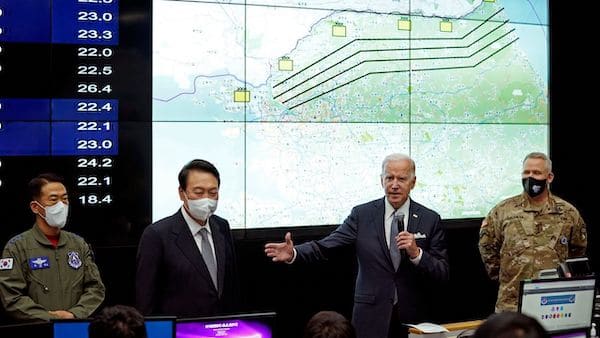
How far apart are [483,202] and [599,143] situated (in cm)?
120

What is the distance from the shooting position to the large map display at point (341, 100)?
527 cm

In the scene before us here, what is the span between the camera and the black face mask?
16.9ft

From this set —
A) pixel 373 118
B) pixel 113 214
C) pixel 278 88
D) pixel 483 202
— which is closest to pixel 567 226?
pixel 483 202

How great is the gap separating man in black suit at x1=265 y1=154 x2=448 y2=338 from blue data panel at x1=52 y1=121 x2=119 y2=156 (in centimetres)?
126

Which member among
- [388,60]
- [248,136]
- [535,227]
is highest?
[388,60]

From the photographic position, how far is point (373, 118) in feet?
19.2

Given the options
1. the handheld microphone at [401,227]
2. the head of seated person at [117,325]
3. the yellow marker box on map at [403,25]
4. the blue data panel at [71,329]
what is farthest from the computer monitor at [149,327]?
the yellow marker box on map at [403,25]

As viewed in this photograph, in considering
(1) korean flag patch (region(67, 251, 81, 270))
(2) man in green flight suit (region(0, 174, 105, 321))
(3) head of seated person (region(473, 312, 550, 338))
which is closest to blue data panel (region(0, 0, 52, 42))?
(2) man in green flight suit (region(0, 174, 105, 321))

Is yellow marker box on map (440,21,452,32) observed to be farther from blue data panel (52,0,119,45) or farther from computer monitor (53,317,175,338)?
computer monitor (53,317,175,338)

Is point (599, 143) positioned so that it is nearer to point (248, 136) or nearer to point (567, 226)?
point (567, 226)

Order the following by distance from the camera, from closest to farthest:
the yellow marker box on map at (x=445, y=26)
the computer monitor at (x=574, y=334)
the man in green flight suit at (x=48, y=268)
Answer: the computer monitor at (x=574, y=334) → the man in green flight suit at (x=48, y=268) → the yellow marker box on map at (x=445, y=26)

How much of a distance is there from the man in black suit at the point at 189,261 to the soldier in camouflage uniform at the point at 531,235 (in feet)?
6.18

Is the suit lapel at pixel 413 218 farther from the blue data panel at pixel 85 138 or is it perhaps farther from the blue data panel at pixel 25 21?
the blue data panel at pixel 25 21

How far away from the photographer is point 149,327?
9.11 feet
